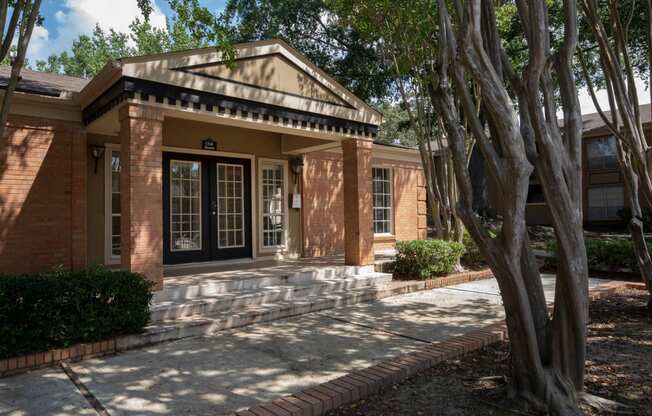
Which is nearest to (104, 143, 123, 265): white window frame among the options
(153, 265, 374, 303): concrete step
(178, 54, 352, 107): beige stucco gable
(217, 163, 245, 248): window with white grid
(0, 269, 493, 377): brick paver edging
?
(153, 265, 374, 303): concrete step

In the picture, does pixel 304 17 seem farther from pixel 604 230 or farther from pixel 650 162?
pixel 604 230

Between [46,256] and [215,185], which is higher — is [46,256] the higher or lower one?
the lower one

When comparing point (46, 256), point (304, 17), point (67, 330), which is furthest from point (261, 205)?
point (304, 17)

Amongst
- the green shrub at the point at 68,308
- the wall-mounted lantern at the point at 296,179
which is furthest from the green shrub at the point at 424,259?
the green shrub at the point at 68,308

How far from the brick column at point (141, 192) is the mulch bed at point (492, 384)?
3.67 metres

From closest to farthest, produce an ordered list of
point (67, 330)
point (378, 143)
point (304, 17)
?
point (67, 330)
point (378, 143)
point (304, 17)

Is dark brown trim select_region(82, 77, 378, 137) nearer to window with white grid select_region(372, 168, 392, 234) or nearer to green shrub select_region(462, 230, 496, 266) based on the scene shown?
green shrub select_region(462, 230, 496, 266)

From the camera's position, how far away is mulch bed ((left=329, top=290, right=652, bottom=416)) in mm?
2930

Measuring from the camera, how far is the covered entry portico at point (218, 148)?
565cm

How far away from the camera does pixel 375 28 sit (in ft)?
29.9

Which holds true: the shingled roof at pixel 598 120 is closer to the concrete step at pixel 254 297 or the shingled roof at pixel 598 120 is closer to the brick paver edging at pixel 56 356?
the concrete step at pixel 254 297

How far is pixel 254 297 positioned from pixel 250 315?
648 millimetres

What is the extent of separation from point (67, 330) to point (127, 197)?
1.87 metres

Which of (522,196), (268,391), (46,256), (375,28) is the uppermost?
(375,28)
